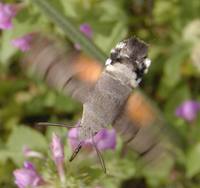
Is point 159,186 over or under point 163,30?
under

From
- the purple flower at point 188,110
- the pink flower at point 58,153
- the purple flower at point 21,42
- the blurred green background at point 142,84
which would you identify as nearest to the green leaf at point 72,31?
the blurred green background at point 142,84

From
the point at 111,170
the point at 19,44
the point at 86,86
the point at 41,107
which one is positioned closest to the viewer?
the point at 86,86

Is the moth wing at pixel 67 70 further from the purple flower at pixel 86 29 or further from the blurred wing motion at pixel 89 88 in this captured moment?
the purple flower at pixel 86 29

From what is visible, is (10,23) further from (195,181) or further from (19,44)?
(195,181)

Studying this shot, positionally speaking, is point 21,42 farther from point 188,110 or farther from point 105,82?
point 105,82

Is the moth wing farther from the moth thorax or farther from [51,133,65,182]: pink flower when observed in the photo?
[51,133,65,182]: pink flower

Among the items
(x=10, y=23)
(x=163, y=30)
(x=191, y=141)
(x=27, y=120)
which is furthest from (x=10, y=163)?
(x=163, y=30)

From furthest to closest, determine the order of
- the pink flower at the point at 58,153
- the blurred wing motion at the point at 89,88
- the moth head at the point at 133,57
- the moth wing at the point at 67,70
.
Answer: the pink flower at the point at 58,153
the moth wing at the point at 67,70
the blurred wing motion at the point at 89,88
the moth head at the point at 133,57
